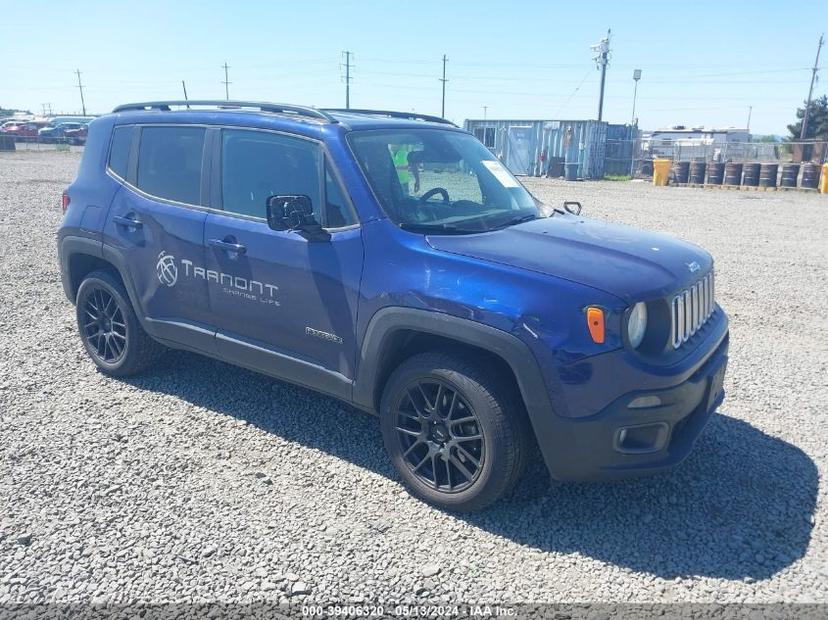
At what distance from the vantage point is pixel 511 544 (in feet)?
10.7

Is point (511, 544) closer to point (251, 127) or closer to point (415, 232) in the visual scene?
point (415, 232)

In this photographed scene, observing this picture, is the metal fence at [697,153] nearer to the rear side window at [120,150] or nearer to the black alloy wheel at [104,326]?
the rear side window at [120,150]

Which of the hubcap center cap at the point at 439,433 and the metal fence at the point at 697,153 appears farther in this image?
the metal fence at the point at 697,153

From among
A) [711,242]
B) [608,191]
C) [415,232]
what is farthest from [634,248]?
[608,191]

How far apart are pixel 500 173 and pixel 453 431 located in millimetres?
2041

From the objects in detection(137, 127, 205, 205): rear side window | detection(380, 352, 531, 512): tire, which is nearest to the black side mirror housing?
detection(380, 352, 531, 512): tire

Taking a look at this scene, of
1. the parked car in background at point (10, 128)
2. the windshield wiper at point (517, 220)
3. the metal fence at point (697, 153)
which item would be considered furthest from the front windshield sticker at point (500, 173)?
the parked car in background at point (10, 128)

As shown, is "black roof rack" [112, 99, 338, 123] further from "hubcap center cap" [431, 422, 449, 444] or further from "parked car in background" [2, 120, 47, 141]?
"parked car in background" [2, 120, 47, 141]

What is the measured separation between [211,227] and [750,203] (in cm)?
2009

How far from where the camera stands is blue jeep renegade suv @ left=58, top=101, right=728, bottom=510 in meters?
3.06

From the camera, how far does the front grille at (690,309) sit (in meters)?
3.29

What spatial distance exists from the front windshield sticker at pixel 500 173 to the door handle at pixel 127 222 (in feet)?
8.00

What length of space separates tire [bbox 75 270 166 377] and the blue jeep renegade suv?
2 cm

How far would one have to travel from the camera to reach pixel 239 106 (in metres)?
4.46
